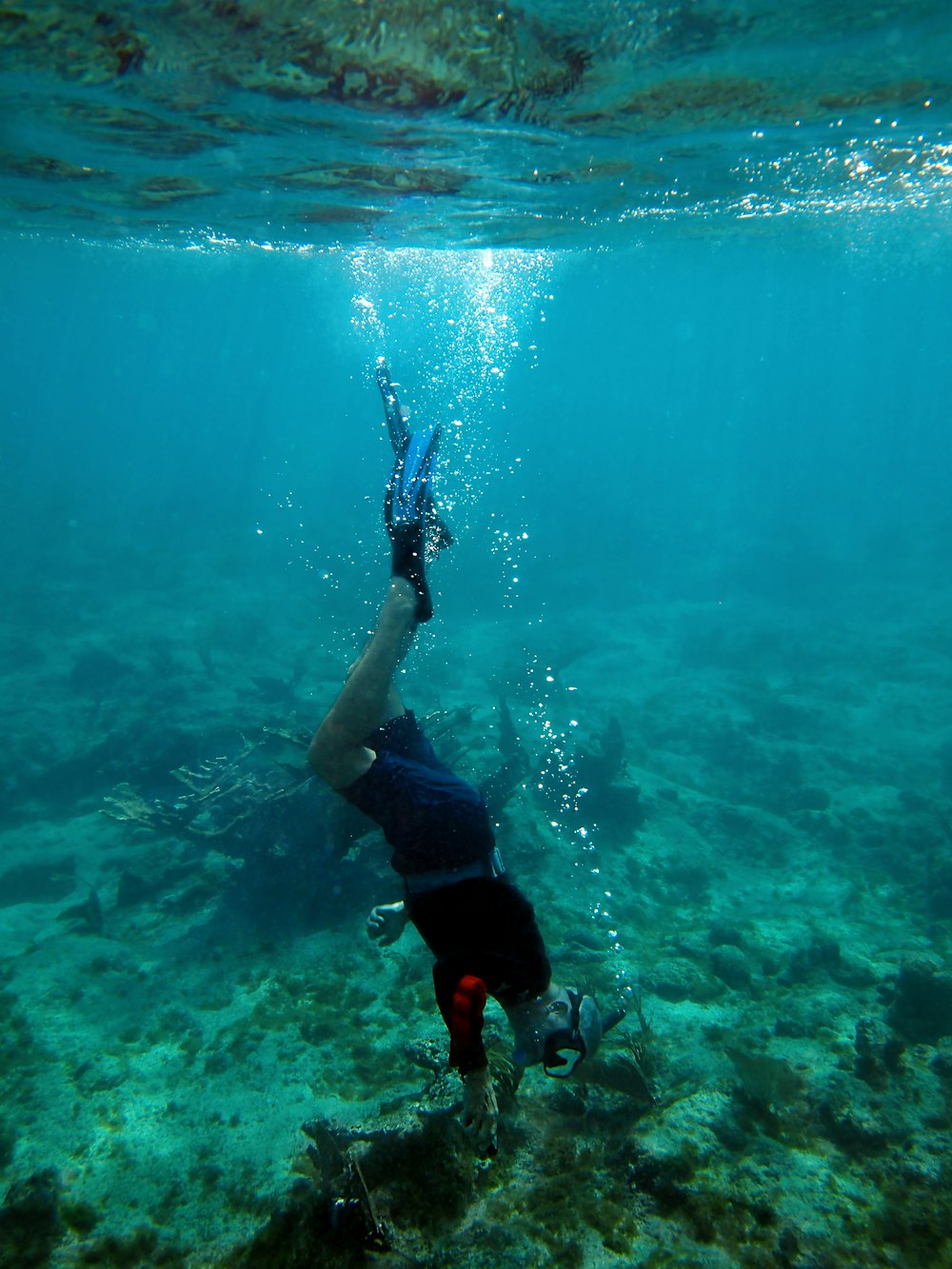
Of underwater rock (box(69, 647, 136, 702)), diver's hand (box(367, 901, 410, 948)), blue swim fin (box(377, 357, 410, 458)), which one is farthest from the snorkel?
underwater rock (box(69, 647, 136, 702))

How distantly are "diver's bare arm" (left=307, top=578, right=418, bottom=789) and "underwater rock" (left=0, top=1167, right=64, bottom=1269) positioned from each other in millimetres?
2589

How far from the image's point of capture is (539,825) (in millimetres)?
10250

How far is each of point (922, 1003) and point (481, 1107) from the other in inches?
180

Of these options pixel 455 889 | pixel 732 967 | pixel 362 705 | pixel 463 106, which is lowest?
pixel 732 967

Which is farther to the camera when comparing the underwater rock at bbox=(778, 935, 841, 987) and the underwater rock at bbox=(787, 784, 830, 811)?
the underwater rock at bbox=(787, 784, 830, 811)

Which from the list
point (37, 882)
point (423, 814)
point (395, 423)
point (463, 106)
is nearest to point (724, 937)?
point (423, 814)

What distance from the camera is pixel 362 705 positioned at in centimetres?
288

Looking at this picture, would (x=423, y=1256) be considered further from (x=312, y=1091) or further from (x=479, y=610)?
(x=479, y=610)

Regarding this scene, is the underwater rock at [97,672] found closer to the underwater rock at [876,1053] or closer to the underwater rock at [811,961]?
the underwater rock at [811,961]

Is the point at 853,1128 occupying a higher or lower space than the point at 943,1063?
higher

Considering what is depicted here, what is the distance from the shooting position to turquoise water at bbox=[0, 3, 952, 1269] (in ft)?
10.6

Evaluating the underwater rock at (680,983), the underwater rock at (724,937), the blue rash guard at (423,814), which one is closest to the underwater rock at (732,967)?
the underwater rock at (680,983)

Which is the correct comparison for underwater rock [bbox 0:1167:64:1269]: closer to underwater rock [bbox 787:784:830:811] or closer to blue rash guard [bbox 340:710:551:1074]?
blue rash guard [bbox 340:710:551:1074]

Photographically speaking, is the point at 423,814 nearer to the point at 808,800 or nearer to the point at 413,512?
the point at 413,512
